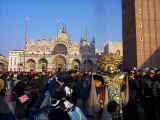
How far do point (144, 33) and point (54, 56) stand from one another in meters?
24.2

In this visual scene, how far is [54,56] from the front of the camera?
46094mm

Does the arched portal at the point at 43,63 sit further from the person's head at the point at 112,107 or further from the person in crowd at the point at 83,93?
the person's head at the point at 112,107

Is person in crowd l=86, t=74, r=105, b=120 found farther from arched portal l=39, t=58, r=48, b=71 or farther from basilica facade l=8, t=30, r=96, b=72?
arched portal l=39, t=58, r=48, b=71

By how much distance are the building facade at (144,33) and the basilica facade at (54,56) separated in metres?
14.1

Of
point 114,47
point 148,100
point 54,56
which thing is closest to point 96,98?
point 148,100

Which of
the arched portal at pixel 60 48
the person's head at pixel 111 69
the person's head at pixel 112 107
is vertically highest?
the arched portal at pixel 60 48

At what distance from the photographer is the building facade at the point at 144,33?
32875mm

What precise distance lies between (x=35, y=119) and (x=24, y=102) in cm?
99

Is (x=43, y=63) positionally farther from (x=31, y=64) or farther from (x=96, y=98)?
(x=96, y=98)

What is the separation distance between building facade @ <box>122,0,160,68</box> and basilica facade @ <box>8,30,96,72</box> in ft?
46.3

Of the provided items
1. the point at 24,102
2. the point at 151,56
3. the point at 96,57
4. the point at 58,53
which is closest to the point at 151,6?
the point at 151,56

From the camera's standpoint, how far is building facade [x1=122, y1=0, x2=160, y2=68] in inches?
1294

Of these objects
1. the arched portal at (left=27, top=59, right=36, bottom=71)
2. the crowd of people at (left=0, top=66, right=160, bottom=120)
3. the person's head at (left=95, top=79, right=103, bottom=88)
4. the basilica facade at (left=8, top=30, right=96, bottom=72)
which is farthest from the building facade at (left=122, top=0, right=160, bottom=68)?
the person's head at (left=95, top=79, right=103, bottom=88)

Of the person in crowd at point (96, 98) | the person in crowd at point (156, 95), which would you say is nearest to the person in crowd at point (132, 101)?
the person in crowd at point (156, 95)
